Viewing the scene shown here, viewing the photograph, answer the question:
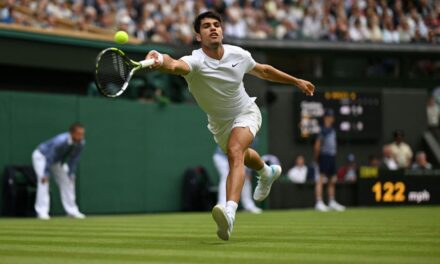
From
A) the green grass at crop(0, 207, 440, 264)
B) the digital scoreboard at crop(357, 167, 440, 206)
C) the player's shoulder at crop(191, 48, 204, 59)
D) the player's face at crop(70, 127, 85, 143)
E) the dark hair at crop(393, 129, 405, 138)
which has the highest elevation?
the player's shoulder at crop(191, 48, 204, 59)

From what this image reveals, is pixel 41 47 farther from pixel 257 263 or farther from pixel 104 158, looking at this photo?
pixel 257 263

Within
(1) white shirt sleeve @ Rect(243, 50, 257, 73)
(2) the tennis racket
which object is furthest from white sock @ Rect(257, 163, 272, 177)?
(2) the tennis racket

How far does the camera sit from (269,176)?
9.20 m

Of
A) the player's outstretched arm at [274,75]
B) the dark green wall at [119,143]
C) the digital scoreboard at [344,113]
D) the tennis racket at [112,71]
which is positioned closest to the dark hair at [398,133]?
the digital scoreboard at [344,113]

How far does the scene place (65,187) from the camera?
49.1 ft

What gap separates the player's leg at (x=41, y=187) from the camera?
14414 millimetres

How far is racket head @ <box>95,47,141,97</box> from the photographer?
7051 mm

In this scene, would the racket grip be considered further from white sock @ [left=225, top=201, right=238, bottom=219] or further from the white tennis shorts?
the white tennis shorts

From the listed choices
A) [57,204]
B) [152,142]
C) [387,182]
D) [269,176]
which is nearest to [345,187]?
[387,182]

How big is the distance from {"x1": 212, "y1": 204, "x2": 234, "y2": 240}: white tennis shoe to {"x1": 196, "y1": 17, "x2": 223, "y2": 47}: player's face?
5.33ft

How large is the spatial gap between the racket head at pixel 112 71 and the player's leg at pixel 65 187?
7.97m

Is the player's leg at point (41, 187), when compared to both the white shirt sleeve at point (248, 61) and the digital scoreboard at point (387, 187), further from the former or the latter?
the digital scoreboard at point (387, 187)

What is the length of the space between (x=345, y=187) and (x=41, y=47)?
7554mm

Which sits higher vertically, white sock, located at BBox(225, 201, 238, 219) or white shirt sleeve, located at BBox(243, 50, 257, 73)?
white shirt sleeve, located at BBox(243, 50, 257, 73)
